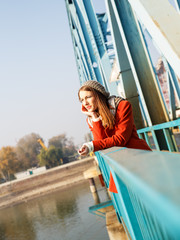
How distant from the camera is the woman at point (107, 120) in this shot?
161 centimetres

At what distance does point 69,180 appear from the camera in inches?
1206

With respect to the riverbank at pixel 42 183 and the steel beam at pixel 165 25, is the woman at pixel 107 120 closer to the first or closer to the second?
the steel beam at pixel 165 25

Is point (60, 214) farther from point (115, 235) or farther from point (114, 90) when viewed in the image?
point (115, 235)

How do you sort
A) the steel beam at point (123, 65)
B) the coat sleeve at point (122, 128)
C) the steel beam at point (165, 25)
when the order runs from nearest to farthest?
the steel beam at point (165, 25) → the coat sleeve at point (122, 128) → the steel beam at point (123, 65)

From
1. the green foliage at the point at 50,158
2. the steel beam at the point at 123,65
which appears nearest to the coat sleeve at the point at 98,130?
the steel beam at the point at 123,65

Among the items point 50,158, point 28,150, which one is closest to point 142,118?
point 50,158

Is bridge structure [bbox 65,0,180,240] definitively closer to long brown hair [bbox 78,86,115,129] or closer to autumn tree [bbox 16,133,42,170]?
long brown hair [bbox 78,86,115,129]

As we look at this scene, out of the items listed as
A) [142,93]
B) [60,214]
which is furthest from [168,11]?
[60,214]

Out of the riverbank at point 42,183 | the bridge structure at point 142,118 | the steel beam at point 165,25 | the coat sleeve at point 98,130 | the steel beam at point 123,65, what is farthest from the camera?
the riverbank at point 42,183

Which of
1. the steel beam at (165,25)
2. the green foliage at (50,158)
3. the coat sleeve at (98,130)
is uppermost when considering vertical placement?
the steel beam at (165,25)

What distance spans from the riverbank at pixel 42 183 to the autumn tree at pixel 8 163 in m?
19.0

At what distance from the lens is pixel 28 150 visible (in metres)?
62.0

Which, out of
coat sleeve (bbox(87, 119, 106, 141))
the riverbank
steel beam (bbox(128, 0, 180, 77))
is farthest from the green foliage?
steel beam (bbox(128, 0, 180, 77))

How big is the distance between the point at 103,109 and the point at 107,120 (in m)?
0.08
